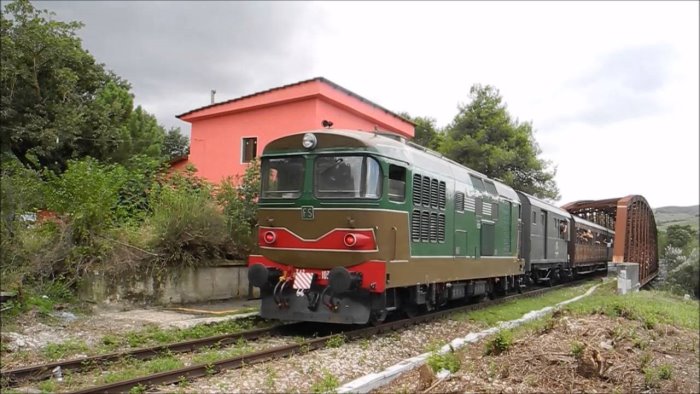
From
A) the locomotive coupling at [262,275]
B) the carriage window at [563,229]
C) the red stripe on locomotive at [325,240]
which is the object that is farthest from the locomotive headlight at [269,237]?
the carriage window at [563,229]

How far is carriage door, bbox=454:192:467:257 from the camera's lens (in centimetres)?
1171

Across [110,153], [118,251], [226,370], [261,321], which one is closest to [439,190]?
[261,321]

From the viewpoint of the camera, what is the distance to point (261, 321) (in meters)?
10.4

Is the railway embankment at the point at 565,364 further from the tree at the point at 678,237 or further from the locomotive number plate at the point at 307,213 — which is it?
the tree at the point at 678,237

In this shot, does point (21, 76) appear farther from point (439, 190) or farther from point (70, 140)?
point (439, 190)

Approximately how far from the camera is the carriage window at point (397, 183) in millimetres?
9367

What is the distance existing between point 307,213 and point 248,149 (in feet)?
39.0

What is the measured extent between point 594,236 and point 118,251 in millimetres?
26416

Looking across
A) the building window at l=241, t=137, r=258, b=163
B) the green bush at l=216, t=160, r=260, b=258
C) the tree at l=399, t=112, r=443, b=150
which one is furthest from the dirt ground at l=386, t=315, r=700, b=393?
the tree at l=399, t=112, r=443, b=150

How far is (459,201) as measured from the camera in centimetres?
1193

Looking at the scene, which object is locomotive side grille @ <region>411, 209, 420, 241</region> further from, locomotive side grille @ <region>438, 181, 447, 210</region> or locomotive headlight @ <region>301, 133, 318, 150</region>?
locomotive headlight @ <region>301, 133, 318, 150</region>

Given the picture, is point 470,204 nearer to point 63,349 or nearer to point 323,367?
point 323,367

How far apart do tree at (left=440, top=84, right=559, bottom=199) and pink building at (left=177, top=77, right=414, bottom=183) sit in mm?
12226

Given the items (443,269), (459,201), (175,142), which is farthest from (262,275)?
(175,142)
